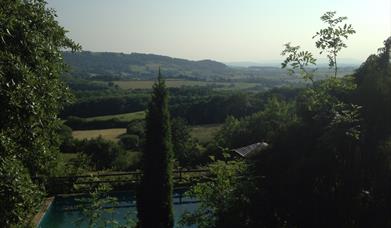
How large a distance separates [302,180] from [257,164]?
949 mm

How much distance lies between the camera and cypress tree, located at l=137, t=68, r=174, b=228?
45.6 ft

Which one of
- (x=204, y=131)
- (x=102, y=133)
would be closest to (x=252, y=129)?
(x=204, y=131)

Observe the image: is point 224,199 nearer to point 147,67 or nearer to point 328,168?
point 328,168

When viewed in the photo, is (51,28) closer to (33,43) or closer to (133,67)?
(33,43)

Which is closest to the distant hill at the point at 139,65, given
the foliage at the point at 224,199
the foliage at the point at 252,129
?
the foliage at the point at 252,129

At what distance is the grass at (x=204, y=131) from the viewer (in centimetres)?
4340

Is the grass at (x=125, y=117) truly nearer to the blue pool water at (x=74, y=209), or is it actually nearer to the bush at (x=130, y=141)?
the bush at (x=130, y=141)

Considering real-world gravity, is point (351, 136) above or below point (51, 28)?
below

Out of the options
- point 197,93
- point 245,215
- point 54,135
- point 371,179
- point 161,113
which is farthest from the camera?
point 197,93

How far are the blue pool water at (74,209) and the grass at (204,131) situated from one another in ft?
74.2

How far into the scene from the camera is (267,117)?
3100cm

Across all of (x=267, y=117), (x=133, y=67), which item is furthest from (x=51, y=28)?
(x=133, y=67)

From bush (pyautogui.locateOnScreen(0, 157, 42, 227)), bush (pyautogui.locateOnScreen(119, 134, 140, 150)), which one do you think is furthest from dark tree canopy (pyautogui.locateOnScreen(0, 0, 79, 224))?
bush (pyautogui.locateOnScreen(119, 134, 140, 150))

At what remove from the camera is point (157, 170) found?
555 inches
